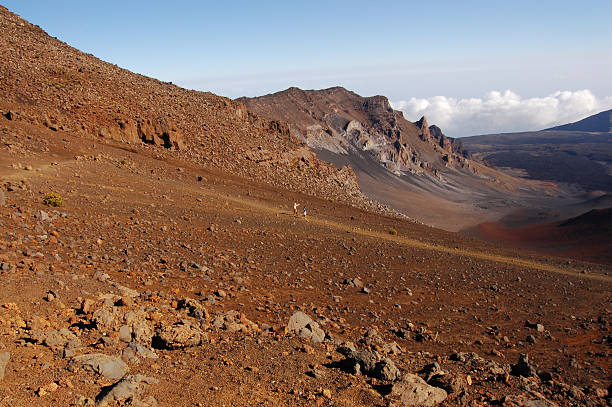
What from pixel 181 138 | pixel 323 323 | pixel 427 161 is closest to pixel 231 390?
pixel 323 323

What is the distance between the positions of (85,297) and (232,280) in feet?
13.1

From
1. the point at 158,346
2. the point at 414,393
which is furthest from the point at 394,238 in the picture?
the point at 158,346

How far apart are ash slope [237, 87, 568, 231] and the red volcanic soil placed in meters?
9.25

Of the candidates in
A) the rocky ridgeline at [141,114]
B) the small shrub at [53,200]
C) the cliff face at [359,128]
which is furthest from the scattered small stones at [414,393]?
the cliff face at [359,128]

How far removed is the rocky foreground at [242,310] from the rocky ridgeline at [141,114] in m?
5.09

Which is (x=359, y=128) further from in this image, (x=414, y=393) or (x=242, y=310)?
(x=414, y=393)

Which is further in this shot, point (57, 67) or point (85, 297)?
point (57, 67)

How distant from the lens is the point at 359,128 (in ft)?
314

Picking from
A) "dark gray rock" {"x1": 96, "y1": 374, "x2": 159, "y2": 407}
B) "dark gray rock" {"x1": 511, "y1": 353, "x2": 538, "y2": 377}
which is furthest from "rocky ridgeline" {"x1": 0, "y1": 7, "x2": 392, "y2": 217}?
"dark gray rock" {"x1": 511, "y1": 353, "x2": 538, "y2": 377}

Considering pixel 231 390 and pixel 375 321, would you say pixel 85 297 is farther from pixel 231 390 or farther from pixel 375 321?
pixel 375 321

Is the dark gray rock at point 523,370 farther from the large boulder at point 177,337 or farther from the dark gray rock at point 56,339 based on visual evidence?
the dark gray rock at point 56,339

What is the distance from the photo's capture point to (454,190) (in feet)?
331

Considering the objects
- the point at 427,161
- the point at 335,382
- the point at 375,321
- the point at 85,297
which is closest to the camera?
the point at 335,382

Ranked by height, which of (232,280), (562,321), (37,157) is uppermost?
(37,157)
